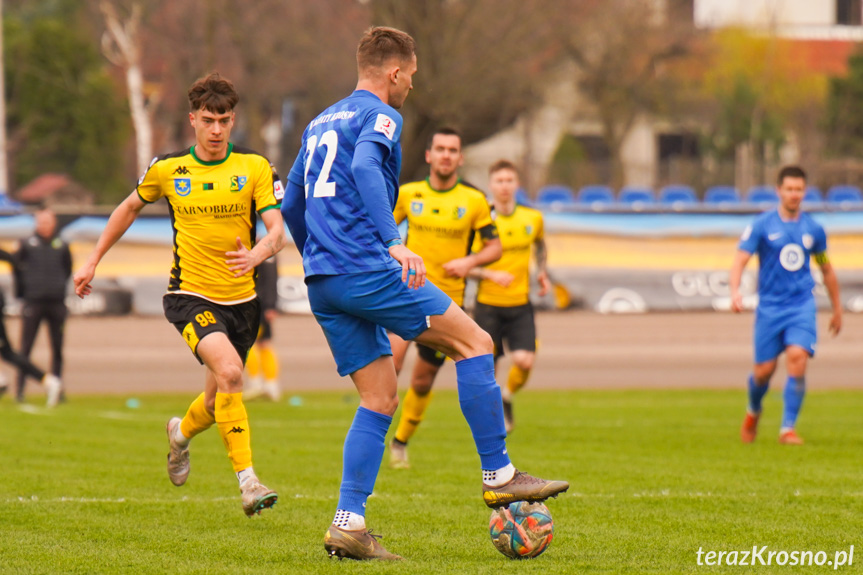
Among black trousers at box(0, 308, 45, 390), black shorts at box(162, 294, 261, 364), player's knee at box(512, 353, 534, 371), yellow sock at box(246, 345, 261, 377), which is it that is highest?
black shorts at box(162, 294, 261, 364)

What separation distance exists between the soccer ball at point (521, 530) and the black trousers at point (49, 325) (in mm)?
10792

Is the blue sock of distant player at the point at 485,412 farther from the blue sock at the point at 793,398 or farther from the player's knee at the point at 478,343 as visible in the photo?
the blue sock at the point at 793,398

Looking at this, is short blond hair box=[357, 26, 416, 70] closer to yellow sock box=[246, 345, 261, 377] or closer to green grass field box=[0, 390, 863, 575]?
green grass field box=[0, 390, 863, 575]

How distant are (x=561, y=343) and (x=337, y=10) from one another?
12.0 metres

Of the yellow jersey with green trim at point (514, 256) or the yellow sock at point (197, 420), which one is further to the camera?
the yellow jersey with green trim at point (514, 256)

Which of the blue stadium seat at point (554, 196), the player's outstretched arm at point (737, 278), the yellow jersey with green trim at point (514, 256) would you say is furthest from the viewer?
the blue stadium seat at point (554, 196)

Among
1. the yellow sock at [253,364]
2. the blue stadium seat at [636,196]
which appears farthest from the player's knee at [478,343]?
the blue stadium seat at [636,196]

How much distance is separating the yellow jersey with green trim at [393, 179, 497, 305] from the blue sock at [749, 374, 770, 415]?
118 inches

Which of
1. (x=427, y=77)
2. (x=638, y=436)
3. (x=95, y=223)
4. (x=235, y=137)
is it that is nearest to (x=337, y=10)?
(x=427, y=77)

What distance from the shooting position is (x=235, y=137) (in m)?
39.7

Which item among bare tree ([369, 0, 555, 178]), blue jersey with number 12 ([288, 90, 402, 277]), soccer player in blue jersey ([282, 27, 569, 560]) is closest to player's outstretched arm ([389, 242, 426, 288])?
soccer player in blue jersey ([282, 27, 569, 560])

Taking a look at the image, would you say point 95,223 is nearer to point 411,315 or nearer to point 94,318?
point 94,318

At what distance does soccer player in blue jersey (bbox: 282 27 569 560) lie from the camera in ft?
17.2

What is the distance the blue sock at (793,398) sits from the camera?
10273 mm
